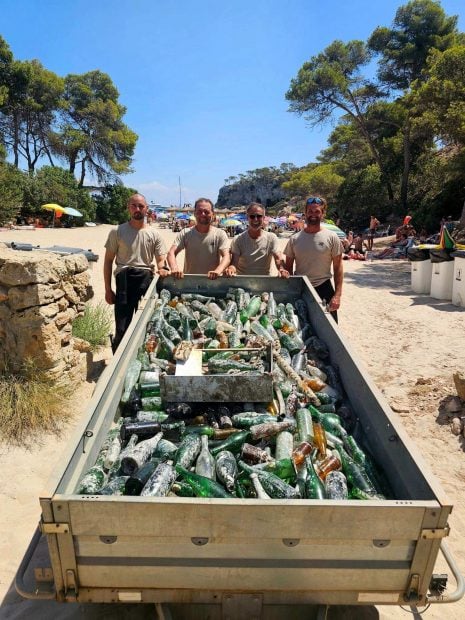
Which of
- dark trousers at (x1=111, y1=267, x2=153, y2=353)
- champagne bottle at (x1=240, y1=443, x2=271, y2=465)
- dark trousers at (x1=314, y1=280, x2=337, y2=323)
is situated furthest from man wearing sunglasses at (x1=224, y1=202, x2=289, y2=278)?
champagne bottle at (x1=240, y1=443, x2=271, y2=465)

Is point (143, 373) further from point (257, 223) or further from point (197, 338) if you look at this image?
point (257, 223)

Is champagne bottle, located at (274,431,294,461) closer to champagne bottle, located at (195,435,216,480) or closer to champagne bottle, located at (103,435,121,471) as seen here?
champagne bottle, located at (195,435,216,480)

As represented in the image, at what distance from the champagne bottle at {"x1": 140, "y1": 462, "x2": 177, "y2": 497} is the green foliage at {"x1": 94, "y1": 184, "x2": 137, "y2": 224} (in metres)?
36.6

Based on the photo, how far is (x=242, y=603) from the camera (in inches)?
78.7

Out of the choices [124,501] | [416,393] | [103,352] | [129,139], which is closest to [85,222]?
[129,139]

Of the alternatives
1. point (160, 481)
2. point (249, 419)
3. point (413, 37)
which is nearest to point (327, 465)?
point (249, 419)

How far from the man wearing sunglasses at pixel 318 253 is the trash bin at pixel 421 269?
6977 mm

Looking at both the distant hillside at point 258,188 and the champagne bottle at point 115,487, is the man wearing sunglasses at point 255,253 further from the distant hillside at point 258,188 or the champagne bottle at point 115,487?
the distant hillside at point 258,188

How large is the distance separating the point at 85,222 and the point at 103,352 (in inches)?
1126

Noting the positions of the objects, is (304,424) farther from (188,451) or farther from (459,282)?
(459,282)

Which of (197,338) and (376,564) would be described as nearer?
(376,564)

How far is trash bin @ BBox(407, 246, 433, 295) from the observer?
11461 mm

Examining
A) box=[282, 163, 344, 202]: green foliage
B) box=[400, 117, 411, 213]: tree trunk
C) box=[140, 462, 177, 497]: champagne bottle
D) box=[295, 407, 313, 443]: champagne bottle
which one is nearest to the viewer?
box=[140, 462, 177, 497]: champagne bottle

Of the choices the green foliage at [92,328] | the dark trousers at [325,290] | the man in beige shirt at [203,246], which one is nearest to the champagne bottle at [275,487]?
the man in beige shirt at [203,246]
